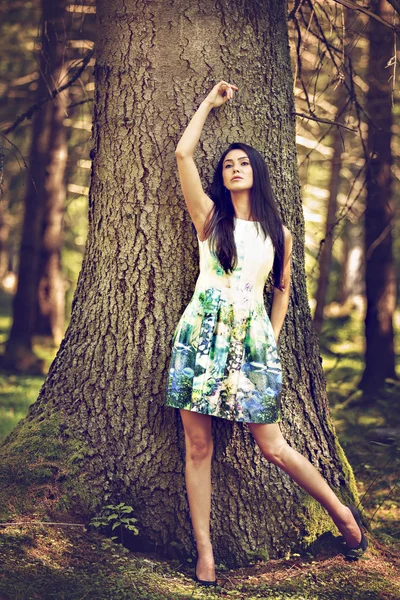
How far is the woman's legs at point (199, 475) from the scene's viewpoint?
147 inches

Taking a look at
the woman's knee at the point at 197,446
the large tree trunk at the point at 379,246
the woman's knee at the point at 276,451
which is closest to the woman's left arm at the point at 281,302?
the woman's knee at the point at 276,451

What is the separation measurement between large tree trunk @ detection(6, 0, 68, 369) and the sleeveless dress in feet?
23.6

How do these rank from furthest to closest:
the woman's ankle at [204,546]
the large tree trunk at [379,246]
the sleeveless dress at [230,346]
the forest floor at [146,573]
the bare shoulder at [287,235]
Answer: the large tree trunk at [379,246]
the bare shoulder at [287,235]
the woman's ankle at [204,546]
the sleeveless dress at [230,346]
the forest floor at [146,573]

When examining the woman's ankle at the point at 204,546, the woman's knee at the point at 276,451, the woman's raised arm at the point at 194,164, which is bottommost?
the woman's ankle at the point at 204,546

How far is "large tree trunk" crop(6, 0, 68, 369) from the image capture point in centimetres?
1067

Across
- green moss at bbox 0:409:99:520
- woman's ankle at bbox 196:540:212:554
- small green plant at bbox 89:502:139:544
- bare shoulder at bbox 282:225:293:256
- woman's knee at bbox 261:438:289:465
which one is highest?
bare shoulder at bbox 282:225:293:256

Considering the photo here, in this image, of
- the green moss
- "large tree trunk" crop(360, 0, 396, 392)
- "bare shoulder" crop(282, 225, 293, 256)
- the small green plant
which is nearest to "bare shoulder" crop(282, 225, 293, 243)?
"bare shoulder" crop(282, 225, 293, 256)

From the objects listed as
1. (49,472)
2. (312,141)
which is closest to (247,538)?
(49,472)

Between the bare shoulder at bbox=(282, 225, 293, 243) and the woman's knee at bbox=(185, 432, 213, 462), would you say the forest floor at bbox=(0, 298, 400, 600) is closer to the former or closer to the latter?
the woman's knee at bbox=(185, 432, 213, 462)

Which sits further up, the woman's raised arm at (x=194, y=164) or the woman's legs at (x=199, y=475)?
the woman's raised arm at (x=194, y=164)

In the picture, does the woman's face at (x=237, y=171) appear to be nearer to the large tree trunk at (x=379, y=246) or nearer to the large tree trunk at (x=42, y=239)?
the large tree trunk at (x=379, y=246)

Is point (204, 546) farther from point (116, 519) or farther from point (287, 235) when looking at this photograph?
point (287, 235)

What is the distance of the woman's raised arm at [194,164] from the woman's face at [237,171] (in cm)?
17

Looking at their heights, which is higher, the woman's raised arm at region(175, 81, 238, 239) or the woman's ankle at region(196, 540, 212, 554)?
the woman's raised arm at region(175, 81, 238, 239)
